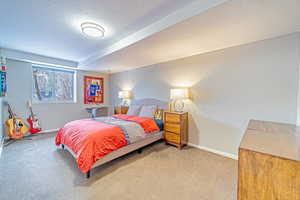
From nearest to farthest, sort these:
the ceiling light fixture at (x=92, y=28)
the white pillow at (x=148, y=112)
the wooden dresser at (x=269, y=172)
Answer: the wooden dresser at (x=269, y=172), the ceiling light fixture at (x=92, y=28), the white pillow at (x=148, y=112)

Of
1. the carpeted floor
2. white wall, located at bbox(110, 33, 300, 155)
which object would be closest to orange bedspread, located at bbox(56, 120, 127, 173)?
the carpeted floor

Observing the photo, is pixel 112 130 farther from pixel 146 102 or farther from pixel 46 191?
pixel 146 102

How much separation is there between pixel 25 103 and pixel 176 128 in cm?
435

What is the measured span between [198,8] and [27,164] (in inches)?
139

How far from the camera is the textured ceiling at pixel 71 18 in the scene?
5.15 feet

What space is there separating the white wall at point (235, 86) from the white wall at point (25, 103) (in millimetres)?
3325

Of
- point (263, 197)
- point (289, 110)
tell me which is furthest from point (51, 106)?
point (289, 110)

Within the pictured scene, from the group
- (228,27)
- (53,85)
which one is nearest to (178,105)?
(228,27)

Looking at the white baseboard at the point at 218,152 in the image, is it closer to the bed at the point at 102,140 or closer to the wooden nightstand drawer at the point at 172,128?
the wooden nightstand drawer at the point at 172,128

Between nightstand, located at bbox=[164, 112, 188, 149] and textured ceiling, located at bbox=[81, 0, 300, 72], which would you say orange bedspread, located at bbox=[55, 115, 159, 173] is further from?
textured ceiling, located at bbox=[81, 0, 300, 72]

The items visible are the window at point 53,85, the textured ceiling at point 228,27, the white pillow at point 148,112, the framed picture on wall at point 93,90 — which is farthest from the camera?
the framed picture on wall at point 93,90

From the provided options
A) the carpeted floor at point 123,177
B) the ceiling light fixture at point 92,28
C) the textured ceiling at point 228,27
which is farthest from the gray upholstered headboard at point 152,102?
the ceiling light fixture at point 92,28

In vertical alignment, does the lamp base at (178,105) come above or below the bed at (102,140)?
above

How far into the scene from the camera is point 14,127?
3203 millimetres
